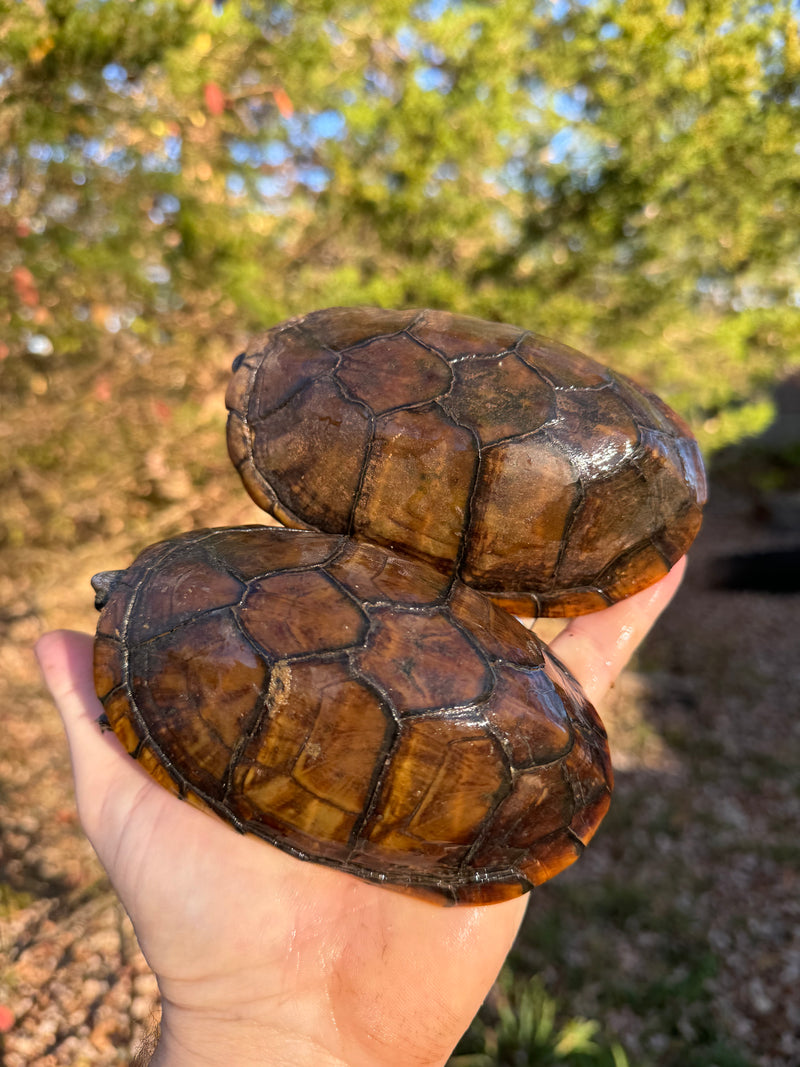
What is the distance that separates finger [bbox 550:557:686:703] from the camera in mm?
2924

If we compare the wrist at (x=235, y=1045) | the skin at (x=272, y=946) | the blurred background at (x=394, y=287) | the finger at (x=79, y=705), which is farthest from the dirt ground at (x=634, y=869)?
the finger at (x=79, y=705)

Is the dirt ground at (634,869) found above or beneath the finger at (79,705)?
beneath

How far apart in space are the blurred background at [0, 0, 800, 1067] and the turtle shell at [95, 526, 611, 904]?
2.27 m

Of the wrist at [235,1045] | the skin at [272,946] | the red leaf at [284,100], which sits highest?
the red leaf at [284,100]

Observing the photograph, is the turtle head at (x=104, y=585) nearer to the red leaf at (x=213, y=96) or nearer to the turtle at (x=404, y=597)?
the turtle at (x=404, y=597)

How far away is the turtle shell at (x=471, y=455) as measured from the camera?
2.38 meters

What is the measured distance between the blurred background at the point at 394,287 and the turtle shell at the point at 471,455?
1.94 meters

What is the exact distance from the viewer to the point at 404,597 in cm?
216

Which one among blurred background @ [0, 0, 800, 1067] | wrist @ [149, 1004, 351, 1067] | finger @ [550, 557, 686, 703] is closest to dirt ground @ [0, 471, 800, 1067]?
blurred background @ [0, 0, 800, 1067]

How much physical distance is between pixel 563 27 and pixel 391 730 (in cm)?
475

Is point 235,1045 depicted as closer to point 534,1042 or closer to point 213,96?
point 534,1042

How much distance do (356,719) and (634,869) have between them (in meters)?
4.17

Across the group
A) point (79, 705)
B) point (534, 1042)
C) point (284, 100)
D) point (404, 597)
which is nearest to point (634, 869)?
point (534, 1042)

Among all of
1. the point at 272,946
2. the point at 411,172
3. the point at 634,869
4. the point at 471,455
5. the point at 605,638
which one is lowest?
the point at 634,869
